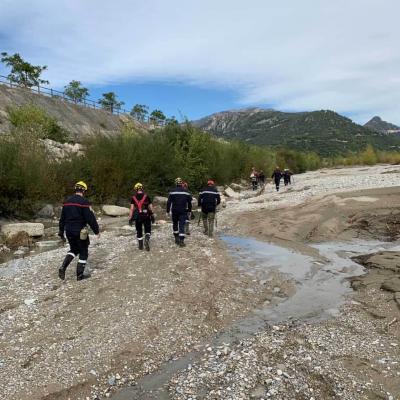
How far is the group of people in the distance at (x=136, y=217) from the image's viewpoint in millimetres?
10445

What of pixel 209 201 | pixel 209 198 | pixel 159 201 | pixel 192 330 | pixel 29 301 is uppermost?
pixel 209 198

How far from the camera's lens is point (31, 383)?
6254mm

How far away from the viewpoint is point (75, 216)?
10.4 m

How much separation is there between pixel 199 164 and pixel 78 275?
27.8 meters

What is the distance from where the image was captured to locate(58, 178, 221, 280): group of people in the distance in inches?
411

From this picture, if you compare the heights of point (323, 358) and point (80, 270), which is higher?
point (80, 270)

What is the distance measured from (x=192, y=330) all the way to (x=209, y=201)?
9.07m

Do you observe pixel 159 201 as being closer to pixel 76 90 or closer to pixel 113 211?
pixel 113 211

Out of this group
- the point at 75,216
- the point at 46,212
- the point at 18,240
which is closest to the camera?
the point at 75,216

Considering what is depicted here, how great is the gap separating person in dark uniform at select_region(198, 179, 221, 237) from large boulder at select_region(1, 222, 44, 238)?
727 cm

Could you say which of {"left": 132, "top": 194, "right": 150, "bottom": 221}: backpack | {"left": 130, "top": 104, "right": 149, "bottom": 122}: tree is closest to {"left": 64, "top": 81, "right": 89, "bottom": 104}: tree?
{"left": 130, "top": 104, "right": 149, "bottom": 122}: tree

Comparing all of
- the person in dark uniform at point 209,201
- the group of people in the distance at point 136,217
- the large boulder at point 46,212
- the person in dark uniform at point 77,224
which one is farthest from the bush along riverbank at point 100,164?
the person in dark uniform at point 77,224

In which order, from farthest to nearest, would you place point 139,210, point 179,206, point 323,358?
point 179,206
point 139,210
point 323,358

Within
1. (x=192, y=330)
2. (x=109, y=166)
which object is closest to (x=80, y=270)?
(x=192, y=330)
